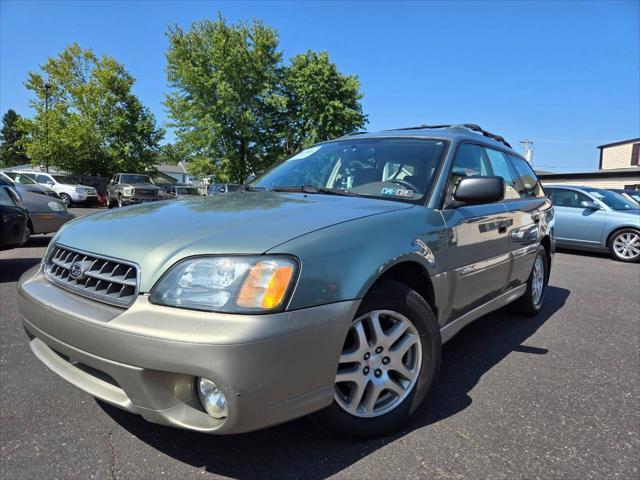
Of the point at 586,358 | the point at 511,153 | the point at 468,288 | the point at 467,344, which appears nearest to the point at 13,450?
the point at 468,288

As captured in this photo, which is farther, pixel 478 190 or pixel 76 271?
pixel 478 190

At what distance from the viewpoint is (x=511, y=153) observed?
4.02m

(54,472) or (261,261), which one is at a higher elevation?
(261,261)

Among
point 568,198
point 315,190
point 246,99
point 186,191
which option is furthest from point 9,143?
point 315,190

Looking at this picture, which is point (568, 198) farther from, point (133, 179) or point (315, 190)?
point (133, 179)

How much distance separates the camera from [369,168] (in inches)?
113

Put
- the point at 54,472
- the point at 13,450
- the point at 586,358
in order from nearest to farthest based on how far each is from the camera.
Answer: the point at 54,472
the point at 13,450
the point at 586,358

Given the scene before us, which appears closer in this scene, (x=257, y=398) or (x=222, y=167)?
(x=257, y=398)

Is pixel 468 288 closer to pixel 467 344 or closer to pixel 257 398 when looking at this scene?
pixel 467 344

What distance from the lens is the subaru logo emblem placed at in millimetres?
1884

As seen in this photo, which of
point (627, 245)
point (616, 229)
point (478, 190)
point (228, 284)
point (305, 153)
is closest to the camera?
point (228, 284)

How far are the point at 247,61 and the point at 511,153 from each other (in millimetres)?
27469

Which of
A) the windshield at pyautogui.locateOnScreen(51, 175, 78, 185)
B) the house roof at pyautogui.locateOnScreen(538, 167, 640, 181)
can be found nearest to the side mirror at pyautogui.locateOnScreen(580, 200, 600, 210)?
the windshield at pyautogui.locateOnScreen(51, 175, 78, 185)

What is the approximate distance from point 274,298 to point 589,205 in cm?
950
